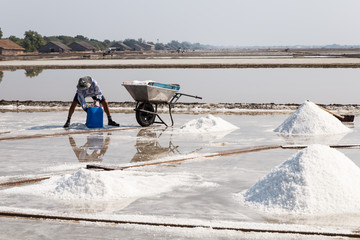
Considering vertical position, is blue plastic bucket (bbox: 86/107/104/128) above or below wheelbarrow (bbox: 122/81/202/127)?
below

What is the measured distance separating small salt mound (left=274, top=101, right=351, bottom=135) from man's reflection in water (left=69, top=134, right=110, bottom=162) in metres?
3.72

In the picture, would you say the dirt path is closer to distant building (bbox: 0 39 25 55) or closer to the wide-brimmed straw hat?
distant building (bbox: 0 39 25 55)

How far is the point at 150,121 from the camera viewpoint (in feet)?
43.3

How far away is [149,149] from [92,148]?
3.29 feet

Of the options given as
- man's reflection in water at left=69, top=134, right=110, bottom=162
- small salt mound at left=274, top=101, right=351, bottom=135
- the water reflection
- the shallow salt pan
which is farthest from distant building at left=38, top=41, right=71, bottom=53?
the shallow salt pan

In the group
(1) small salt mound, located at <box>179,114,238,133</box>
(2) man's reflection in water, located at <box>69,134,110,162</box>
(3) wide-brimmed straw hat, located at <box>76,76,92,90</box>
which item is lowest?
(2) man's reflection in water, located at <box>69,134,110,162</box>

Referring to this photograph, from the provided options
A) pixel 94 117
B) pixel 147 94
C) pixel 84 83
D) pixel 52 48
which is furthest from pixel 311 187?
pixel 52 48

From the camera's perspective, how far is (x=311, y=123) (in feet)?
38.8

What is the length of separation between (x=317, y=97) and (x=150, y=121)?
40.2ft

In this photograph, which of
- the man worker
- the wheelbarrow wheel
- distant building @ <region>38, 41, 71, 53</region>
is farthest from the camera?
distant building @ <region>38, 41, 71, 53</region>

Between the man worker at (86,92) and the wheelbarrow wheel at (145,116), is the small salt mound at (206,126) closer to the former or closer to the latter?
the wheelbarrow wheel at (145,116)

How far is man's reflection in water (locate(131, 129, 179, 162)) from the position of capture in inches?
359

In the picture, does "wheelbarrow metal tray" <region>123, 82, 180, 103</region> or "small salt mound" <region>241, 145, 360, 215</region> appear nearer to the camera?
"small salt mound" <region>241, 145, 360, 215</region>

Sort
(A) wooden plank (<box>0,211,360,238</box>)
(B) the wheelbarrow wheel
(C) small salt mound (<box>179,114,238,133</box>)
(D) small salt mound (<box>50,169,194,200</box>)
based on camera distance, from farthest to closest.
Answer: (B) the wheelbarrow wheel → (C) small salt mound (<box>179,114,238,133</box>) → (D) small salt mound (<box>50,169,194,200</box>) → (A) wooden plank (<box>0,211,360,238</box>)
